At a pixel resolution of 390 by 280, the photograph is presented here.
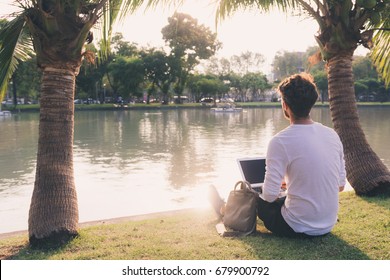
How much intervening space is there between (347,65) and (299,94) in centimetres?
322

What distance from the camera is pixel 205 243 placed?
426cm

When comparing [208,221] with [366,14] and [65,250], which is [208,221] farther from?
[366,14]

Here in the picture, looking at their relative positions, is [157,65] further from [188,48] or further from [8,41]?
[8,41]

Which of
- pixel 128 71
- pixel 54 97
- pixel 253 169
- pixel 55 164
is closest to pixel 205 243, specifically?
pixel 253 169

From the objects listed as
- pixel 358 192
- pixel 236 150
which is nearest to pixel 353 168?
pixel 358 192

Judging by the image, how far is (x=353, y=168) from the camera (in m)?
6.40

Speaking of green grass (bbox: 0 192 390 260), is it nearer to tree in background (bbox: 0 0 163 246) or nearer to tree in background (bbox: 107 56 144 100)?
tree in background (bbox: 0 0 163 246)

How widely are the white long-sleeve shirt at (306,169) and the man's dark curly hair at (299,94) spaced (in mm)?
133

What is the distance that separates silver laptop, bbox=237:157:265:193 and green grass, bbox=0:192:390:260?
54 cm

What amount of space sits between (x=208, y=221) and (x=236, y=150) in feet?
36.5

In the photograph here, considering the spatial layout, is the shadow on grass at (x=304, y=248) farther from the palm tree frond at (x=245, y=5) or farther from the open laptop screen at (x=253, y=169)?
the palm tree frond at (x=245, y=5)

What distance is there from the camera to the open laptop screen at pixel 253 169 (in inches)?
192

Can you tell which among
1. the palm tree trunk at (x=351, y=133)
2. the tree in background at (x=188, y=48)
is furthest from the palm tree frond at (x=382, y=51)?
the tree in background at (x=188, y=48)

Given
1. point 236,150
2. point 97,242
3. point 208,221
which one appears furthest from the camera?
point 236,150
